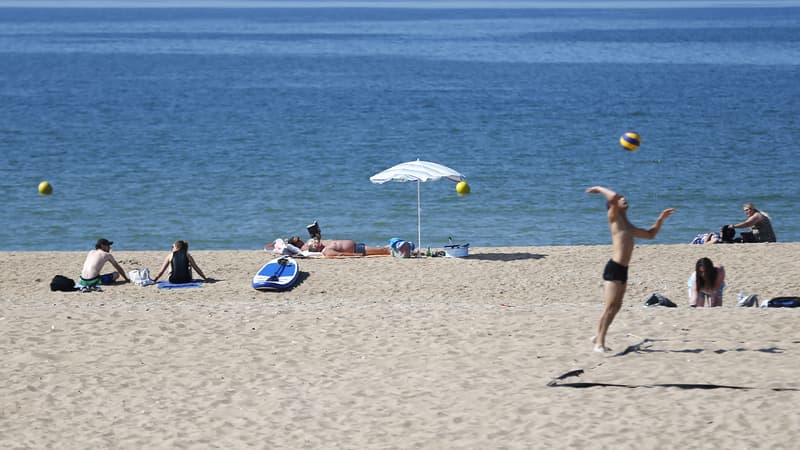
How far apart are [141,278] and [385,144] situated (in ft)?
82.7

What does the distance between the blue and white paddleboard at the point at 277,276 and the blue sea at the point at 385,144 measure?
6201 mm

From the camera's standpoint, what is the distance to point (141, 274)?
16.7 metres

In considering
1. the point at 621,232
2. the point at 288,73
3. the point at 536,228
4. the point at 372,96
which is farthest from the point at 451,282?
the point at 288,73

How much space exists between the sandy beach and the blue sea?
10.8m

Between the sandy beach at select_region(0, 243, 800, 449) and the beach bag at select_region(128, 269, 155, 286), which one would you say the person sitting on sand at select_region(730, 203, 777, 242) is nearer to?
the sandy beach at select_region(0, 243, 800, 449)

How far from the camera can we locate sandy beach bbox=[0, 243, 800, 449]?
Result: 8961mm

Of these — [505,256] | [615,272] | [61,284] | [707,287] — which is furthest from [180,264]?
[615,272]

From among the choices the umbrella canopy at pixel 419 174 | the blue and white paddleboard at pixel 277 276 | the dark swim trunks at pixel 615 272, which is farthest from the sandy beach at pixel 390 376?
the umbrella canopy at pixel 419 174

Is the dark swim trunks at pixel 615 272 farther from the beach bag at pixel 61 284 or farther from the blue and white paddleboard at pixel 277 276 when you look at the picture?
the beach bag at pixel 61 284

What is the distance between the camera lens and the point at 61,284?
16.1 meters

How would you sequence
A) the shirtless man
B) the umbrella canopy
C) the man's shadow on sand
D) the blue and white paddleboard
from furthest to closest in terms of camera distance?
1. the man's shadow on sand
2. the umbrella canopy
3. the blue and white paddleboard
4. the shirtless man

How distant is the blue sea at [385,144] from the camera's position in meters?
25.8

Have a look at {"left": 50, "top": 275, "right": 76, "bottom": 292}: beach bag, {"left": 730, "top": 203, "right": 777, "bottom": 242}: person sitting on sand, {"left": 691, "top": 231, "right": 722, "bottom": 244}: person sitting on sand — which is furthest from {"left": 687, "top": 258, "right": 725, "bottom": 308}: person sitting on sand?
{"left": 50, "top": 275, "right": 76, "bottom": 292}: beach bag

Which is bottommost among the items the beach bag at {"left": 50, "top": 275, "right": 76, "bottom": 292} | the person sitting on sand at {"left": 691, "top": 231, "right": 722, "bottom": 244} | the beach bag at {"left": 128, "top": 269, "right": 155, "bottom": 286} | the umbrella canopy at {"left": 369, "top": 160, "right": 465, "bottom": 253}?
the beach bag at {"left": 50, "top": 275, "right": 76, "bottom": 292}
